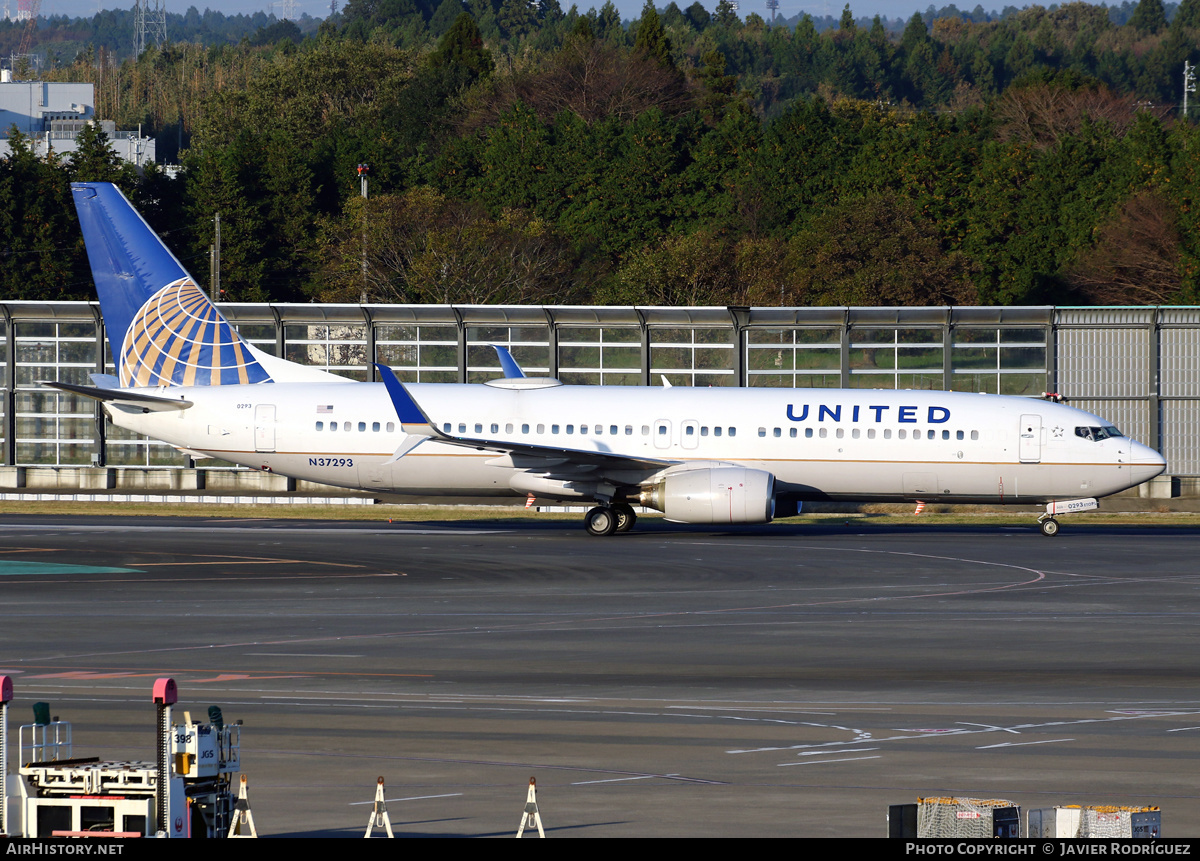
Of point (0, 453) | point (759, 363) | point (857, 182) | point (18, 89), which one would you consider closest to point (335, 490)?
point (0, 453)

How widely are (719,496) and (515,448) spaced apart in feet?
17.0

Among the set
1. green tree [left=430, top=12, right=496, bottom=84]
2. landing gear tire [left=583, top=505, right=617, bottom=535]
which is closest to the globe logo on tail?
landing gear tire [left=583, top=505, right=617, bottom=535]

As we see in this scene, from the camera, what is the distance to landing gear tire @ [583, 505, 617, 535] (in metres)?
39.1

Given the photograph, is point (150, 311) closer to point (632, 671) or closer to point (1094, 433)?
point (632, 671)

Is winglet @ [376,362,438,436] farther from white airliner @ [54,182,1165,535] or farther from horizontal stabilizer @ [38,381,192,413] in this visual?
horizontal stabilizer @ [38,381,192,413]

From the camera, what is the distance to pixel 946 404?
39.1 metres

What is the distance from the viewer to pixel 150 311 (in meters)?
41.7

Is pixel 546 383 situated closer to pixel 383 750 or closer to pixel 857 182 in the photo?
pixel 383 750

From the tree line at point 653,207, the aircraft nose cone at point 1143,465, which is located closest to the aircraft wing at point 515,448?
the aircraft nose cone at point 1143,465

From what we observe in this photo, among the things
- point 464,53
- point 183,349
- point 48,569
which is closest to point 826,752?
point 48,569

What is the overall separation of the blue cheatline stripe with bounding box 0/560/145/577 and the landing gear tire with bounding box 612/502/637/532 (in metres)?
12.6

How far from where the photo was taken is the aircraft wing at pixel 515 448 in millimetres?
36938

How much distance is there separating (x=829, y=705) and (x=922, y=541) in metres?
21.5

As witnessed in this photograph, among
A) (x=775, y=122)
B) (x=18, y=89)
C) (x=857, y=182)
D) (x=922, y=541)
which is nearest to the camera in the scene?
(x=922, y=541)
